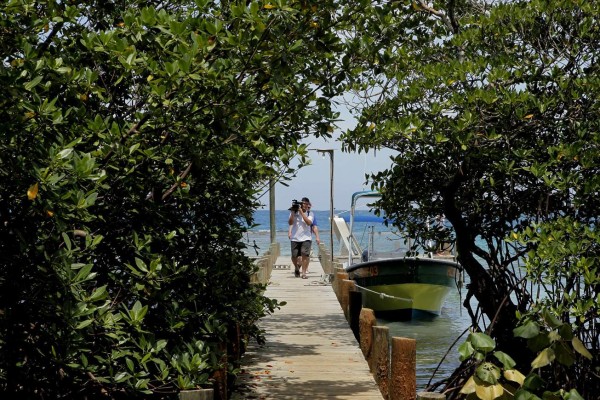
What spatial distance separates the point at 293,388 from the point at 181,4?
388 centimetres

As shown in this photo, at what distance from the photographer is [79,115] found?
16.7 ft

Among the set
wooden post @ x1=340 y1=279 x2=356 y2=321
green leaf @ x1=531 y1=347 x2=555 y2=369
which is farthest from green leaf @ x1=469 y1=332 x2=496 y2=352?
wooden post @ x1=340 y1=279 x2=356 y2=321

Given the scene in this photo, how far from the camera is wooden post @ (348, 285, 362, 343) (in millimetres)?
13055

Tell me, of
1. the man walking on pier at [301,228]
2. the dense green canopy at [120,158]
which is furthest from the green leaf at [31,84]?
the man walking on pier at [301,228]

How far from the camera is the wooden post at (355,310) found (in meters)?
13.1

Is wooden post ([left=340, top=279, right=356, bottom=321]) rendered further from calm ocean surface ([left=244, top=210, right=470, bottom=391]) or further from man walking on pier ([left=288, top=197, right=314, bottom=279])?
man walking on pier ([left=288, top=197, right=314, bottom=279])

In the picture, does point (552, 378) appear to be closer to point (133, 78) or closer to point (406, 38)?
point (406, 38)

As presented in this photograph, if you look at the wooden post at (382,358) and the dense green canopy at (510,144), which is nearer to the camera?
the dense green canopy at (510,144)

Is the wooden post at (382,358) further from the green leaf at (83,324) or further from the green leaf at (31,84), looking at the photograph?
the green leaf at (31,84)

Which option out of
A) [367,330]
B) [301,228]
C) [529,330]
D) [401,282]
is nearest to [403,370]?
[529,330]

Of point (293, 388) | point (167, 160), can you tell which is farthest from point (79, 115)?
point (293, 388)

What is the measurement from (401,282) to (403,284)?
3.6 inches

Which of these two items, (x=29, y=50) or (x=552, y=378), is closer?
(x=29, y=50)

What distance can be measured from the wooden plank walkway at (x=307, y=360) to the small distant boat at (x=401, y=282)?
228 cm
